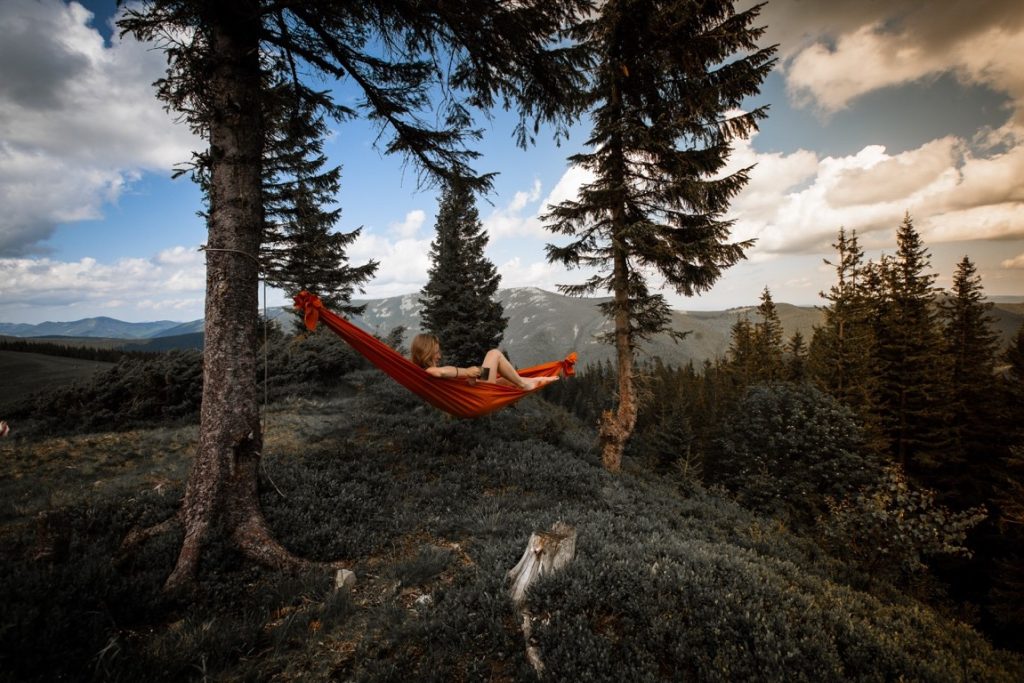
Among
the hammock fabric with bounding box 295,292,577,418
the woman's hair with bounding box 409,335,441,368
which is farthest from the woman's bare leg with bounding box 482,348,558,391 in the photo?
the woman's hair with bounding box 409,335,441,368

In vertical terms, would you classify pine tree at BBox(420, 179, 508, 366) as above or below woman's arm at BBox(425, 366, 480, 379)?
above

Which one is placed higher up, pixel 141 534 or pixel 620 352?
pixel 620 352

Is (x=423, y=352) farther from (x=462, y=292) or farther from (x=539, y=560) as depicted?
(x=462, y=292)

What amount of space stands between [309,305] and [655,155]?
284 inches

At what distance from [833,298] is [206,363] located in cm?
2201

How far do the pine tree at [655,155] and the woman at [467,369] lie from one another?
3.56 meters

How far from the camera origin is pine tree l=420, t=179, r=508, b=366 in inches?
749

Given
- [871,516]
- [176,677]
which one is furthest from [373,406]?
[871,516]

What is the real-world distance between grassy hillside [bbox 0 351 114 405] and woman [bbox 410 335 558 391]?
775 inches

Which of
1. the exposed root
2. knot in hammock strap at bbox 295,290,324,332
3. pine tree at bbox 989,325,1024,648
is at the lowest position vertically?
pine tree at bbox 989,325,1024,648

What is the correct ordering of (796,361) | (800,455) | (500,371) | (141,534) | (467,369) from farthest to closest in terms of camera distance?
(796,361) < (800,455) < (500,371) < (467,369) < (141,534)

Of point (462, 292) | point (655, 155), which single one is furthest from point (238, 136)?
point (462, 292)

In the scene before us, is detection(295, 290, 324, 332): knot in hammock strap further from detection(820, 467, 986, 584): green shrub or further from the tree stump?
detection(820, 467, 986, 584): green shrub

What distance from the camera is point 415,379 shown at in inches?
201
